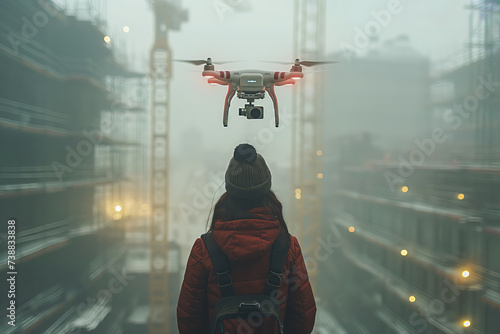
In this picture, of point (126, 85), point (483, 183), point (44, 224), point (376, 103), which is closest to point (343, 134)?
point (376, 103)

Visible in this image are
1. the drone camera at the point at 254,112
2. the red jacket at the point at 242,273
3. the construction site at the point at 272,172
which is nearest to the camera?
the red jacket at the point at 242,273

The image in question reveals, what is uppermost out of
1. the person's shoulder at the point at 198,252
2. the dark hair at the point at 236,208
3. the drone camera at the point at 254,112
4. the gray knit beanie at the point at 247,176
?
the drone camera at the point at 254,112

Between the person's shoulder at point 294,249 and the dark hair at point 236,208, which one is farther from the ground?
the dark hair at point 236,208

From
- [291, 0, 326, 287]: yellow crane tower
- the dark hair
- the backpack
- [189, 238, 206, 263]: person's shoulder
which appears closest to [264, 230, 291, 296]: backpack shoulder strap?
the backpack

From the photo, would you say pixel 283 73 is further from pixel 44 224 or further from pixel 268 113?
pixel 44 224

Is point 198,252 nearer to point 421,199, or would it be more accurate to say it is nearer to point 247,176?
point 247,176

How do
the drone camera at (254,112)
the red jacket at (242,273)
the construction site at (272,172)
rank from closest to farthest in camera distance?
→ the red jacket at (242,273)
the drone camera at (254,112)
the construction site at (272,172)

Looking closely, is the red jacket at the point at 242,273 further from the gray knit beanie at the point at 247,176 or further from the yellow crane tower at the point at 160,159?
the yellow crane tower at the point at 160,159

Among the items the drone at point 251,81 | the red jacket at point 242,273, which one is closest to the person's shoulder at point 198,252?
the red jacket at point 242,273
